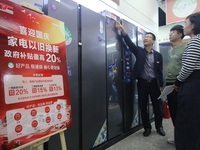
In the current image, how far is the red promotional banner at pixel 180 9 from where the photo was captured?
3.37 metres

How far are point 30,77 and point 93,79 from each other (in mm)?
912

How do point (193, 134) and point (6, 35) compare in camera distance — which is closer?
point (6, 35)

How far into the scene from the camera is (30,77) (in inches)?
36.3

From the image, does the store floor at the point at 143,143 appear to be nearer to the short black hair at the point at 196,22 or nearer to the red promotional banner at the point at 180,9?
the short black hair at the point at 196,22

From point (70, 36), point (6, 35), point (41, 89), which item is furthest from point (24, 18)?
point (70, 36)

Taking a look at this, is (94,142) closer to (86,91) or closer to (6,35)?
(86,91)

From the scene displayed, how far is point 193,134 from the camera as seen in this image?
1279mm

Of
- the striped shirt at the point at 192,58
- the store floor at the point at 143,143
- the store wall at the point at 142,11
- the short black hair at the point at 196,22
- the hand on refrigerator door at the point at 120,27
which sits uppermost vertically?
the store wall at the point at 142,11

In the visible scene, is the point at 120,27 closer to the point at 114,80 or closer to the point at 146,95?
the point at 114,80

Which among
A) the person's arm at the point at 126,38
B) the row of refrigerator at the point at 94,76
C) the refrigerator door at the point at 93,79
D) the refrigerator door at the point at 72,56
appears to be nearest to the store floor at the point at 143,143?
the row of refrigerator at the point at 94,76

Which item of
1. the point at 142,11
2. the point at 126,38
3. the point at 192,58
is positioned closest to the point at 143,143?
the point at 192,58

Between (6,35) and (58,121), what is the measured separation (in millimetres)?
665

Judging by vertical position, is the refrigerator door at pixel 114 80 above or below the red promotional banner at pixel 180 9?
below

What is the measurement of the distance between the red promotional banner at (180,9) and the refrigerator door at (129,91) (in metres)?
1.78
